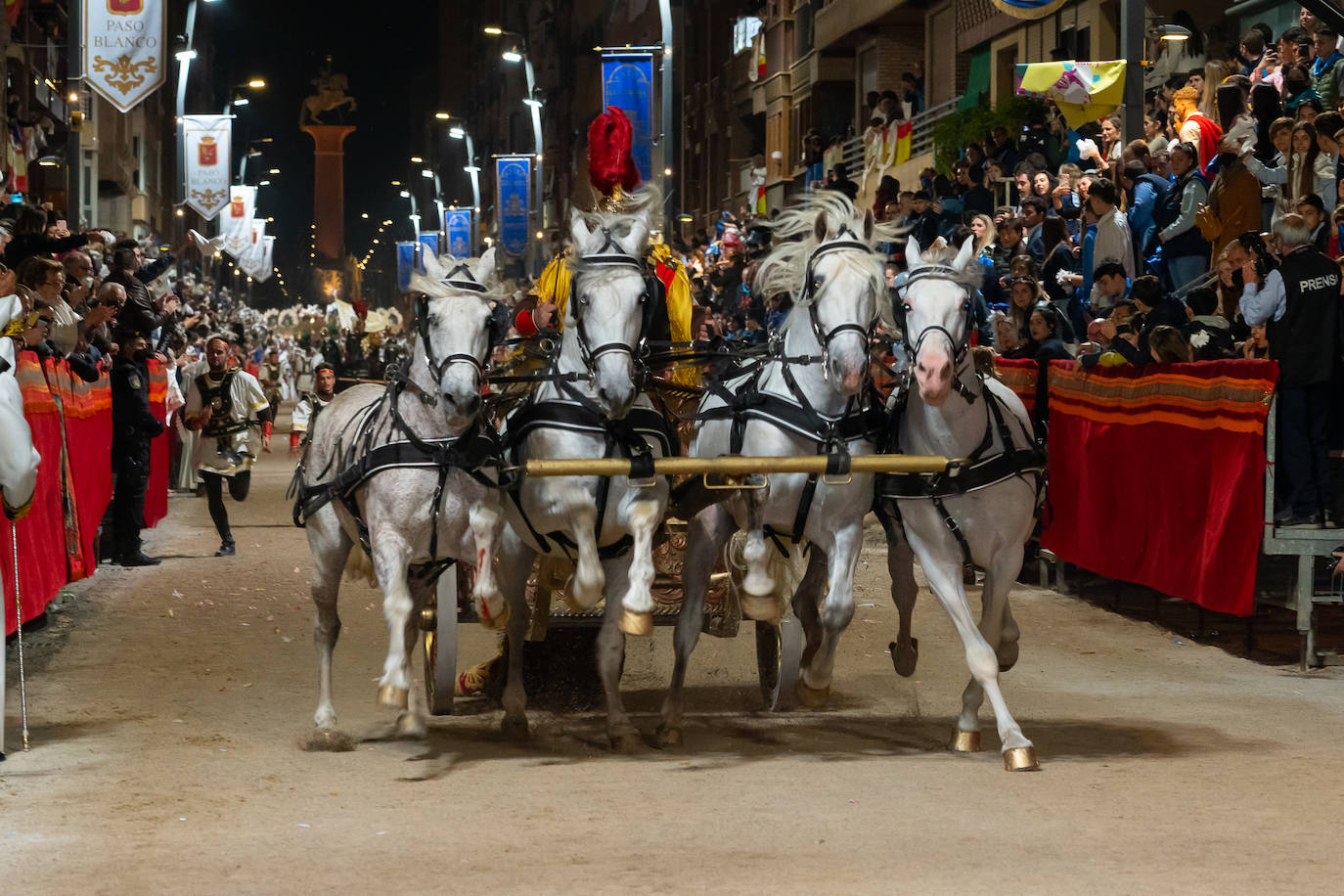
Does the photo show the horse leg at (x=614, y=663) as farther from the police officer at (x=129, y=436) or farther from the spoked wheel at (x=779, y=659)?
the police officer at (x=129, y=436)

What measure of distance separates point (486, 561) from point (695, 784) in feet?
4.60

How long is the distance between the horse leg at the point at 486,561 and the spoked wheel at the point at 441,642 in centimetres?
96

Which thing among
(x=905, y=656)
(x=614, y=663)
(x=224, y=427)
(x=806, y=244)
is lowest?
(x=905, y=656)

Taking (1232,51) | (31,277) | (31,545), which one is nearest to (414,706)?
(31,545)

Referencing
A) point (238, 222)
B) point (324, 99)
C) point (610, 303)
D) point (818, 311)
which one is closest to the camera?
point (610, 303)

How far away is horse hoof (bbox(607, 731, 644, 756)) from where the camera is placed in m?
8.68

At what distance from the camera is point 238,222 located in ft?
205

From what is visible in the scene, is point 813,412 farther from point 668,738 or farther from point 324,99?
point 324,99

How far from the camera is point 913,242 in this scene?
332 inches

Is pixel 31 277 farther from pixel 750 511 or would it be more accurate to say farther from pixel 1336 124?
pixel 1336 124

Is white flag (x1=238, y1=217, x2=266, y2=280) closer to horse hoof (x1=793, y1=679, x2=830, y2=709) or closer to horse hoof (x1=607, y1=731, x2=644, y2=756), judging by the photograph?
horse hoof (x1=793, y1=679, x2=830, y2=709)

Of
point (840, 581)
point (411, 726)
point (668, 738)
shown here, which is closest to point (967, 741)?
point (840, 581)

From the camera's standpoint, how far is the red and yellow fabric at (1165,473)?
37.1ft

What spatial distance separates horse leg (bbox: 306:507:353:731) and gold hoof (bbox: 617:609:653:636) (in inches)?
74.6
